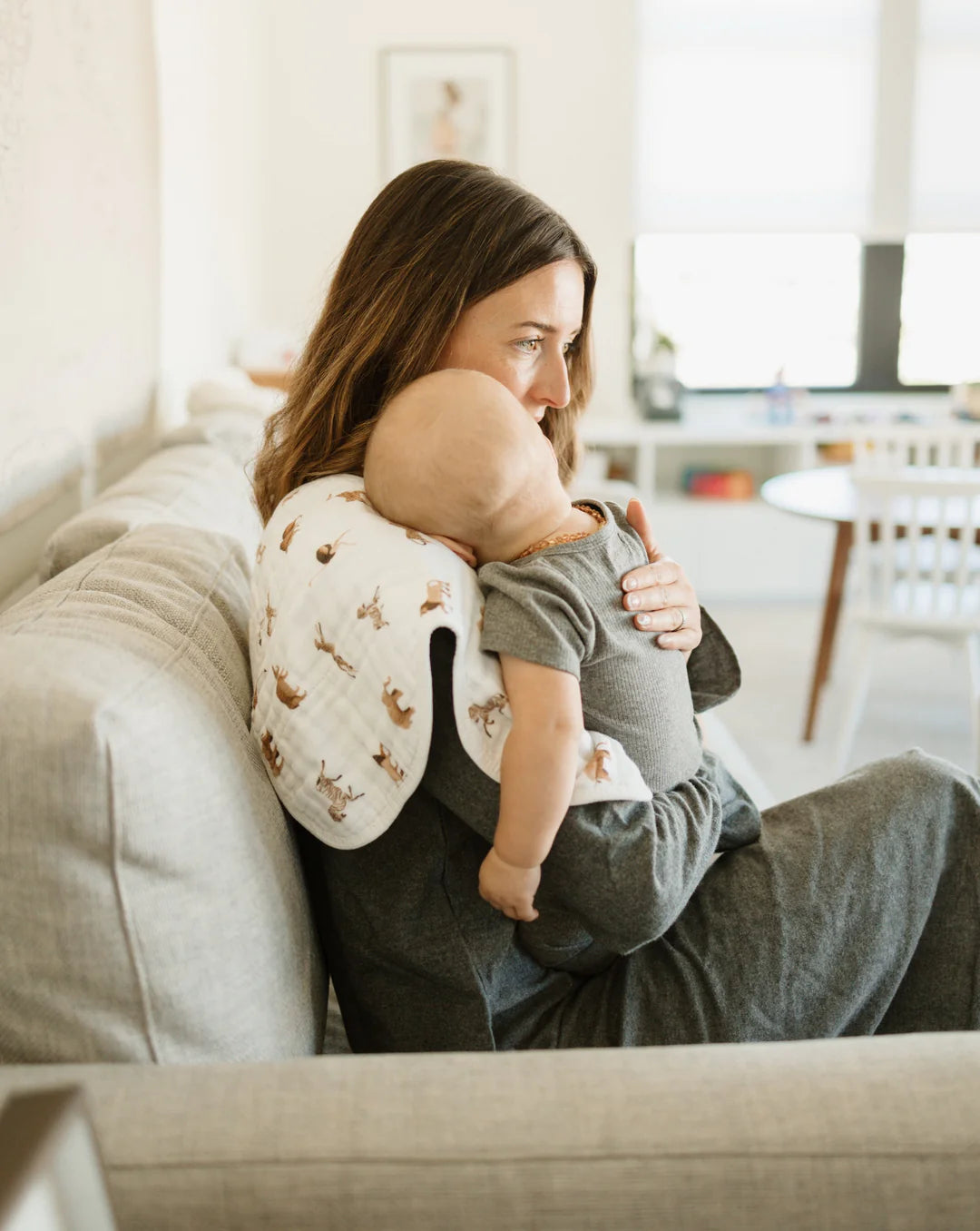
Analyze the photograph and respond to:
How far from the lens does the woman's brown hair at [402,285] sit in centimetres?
113

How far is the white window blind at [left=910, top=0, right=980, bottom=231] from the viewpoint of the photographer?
465 cm

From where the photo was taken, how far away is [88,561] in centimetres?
117

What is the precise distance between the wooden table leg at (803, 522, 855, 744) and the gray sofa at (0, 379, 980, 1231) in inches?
103

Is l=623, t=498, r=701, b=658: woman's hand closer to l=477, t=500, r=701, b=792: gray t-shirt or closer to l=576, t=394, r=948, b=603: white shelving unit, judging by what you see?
l=477, t=500, r=701, b=792: gray t-shirt

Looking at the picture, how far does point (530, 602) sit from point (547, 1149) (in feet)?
1.37

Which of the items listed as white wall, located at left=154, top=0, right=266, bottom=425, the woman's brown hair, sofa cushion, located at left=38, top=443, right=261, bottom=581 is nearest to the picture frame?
the woman's brown hair

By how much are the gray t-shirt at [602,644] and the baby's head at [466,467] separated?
A: 4cm

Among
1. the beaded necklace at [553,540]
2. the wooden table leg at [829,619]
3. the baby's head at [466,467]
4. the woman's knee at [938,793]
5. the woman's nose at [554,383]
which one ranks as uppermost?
the woman's nose at [554,383]

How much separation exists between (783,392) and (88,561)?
402cm

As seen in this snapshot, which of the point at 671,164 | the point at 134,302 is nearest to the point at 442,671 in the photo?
the point at 134,302

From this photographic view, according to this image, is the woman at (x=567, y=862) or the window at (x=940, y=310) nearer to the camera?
the woman at (x=567, y=862)

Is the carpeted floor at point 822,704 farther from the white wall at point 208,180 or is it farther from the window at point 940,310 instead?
the white wall at point 208,180

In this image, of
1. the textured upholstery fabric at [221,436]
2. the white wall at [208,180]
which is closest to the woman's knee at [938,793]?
the textured upholstery fabric at [221,436]

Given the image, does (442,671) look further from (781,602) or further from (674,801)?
(781,602)
